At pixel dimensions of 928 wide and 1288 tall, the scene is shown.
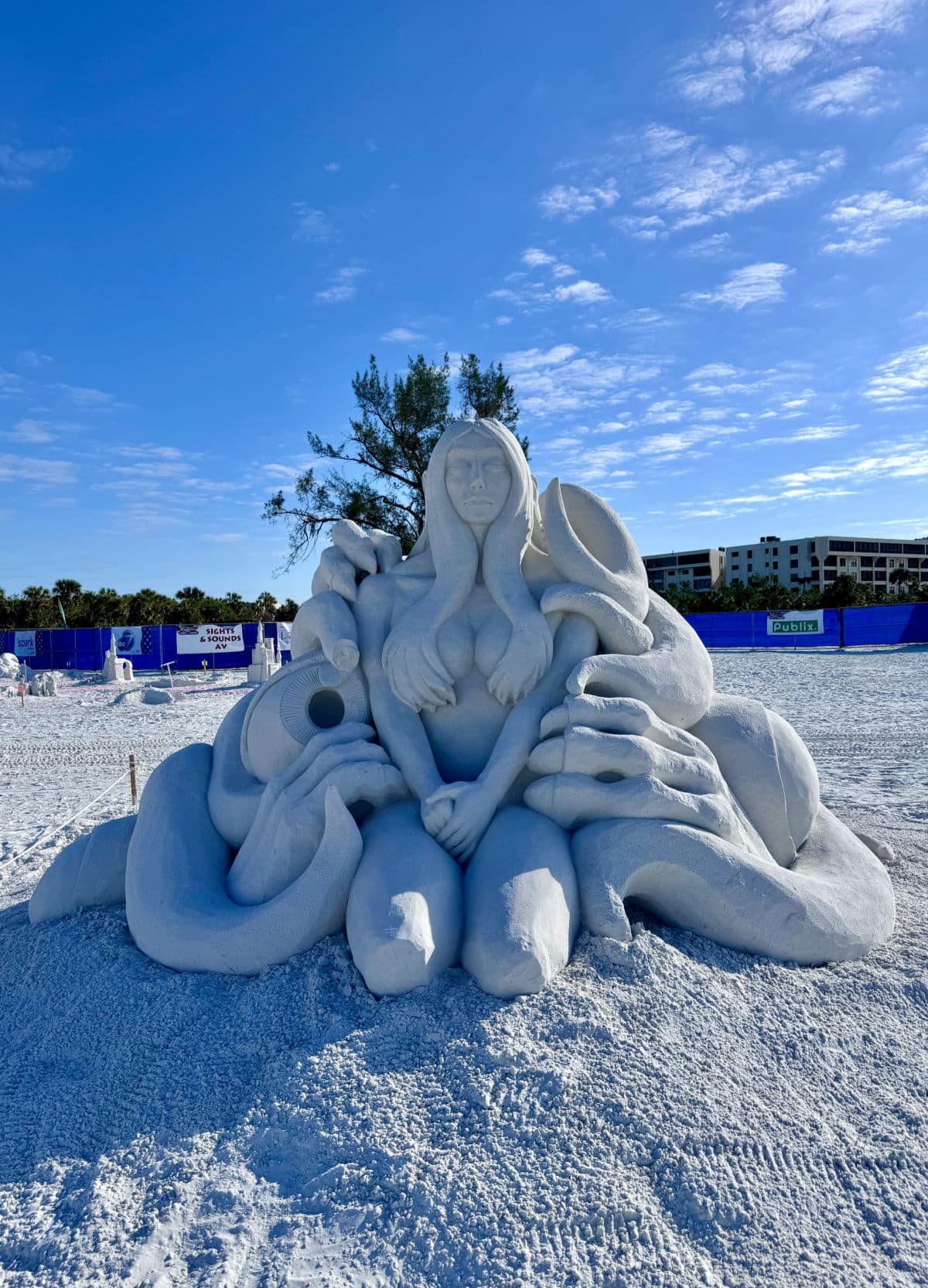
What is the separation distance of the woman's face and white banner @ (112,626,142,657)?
70.1 ft

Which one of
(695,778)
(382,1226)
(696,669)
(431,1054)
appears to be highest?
(696,669)

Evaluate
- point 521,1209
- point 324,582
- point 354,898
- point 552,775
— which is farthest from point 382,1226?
point 324,582

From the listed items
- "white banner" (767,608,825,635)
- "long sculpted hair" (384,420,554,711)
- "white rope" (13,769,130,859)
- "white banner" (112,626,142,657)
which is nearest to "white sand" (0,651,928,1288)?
"long sculpted hair" (384,420,554,711)

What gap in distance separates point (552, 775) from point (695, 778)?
518mm

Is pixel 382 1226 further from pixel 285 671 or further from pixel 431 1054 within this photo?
pixel 285 671

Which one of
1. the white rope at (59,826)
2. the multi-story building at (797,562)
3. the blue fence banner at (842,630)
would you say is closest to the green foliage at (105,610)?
the blue fence banner at (842,630)

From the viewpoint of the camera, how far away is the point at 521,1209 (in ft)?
5.98

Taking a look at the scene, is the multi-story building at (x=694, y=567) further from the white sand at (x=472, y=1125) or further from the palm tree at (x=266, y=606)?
the white sand at (x=472, y=1125)

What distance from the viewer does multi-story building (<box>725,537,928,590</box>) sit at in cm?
6172

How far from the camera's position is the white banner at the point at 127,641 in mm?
22859

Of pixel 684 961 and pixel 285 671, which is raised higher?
pixel 285 671

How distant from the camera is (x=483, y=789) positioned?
2896 millimetres

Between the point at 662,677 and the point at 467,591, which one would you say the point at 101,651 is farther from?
the point at 662,677

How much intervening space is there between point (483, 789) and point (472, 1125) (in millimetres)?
1091
